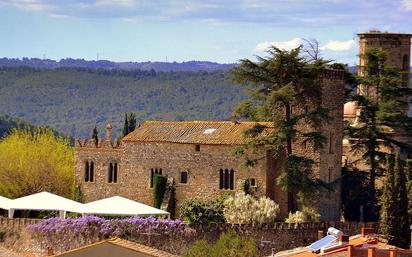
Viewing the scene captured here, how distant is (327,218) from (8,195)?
1704cm

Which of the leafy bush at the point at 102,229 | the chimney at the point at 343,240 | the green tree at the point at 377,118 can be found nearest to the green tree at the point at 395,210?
the green tree at the point at 377,118

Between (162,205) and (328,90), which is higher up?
(328,90)

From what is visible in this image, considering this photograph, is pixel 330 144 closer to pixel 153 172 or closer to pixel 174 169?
pixel 174 169

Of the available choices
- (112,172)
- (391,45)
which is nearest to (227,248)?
(112,172)

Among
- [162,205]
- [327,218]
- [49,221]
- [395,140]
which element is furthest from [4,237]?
[395,140]

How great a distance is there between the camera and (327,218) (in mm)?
63500

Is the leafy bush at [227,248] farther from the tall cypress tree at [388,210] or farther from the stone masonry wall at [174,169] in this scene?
the stone masonry wall at [174,169]

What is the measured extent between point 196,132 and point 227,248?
Answer: 10358 millimetres

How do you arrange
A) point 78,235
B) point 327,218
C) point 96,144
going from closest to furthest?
point 78,235
point 327,218
point 96,144

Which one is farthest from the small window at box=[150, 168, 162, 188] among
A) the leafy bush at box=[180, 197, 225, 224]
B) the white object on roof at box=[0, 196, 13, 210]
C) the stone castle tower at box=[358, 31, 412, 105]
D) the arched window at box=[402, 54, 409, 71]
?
the arched window at box=[402, 54, 409, 71]

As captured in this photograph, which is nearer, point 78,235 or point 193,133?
point 78,235

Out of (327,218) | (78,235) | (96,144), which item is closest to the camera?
(78,235)

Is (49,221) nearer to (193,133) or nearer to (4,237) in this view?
(4,237)

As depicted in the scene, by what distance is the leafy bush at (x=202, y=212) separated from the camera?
200 feet
